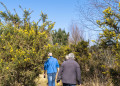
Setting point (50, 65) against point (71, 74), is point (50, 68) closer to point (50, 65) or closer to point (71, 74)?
point (50, 65)

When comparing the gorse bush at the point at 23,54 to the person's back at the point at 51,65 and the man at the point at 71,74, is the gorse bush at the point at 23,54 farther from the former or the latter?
the man at the point at 71,74

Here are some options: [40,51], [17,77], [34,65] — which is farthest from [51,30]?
[17,77]

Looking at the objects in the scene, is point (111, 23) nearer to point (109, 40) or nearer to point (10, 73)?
point (109, 40)

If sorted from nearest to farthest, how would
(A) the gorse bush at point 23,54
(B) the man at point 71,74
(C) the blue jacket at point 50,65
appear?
(B) the man at point 71,74 < (A) the gorse bush at point 23,54 < (C) the blue jacket at point 50,65

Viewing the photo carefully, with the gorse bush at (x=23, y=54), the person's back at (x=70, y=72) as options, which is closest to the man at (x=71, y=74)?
the person's back at (x=70, y=72)

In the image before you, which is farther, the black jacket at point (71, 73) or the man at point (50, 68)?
the man at point (50, 68)

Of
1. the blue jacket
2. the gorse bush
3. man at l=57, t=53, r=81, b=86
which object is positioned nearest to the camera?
man at l=57, t=53, r=81, b=86

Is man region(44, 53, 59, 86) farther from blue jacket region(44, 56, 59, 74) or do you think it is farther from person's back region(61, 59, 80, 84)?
person's back region(61, 59, 80, 84)

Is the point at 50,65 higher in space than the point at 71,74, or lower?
higher

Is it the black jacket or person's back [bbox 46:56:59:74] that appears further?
person's back [bbox 46:56:59:74]

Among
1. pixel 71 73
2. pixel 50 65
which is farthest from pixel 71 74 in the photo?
pixel 50 65

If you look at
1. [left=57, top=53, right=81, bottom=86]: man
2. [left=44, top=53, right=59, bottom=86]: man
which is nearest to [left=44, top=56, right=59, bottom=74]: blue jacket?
[left=44, top=53, right=59, bottom=86]: man

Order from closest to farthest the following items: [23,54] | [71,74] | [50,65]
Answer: [71,74]
[23,54]
[50,65]

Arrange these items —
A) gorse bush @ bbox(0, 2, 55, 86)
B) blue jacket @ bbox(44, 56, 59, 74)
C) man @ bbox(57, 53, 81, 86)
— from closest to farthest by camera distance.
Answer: man @ bbox(57, 53, 81, 86) < gorse bush @ bbox(0, 2, 55, 86) < blue jacket @ bbox(44, 56, 59, 74)
